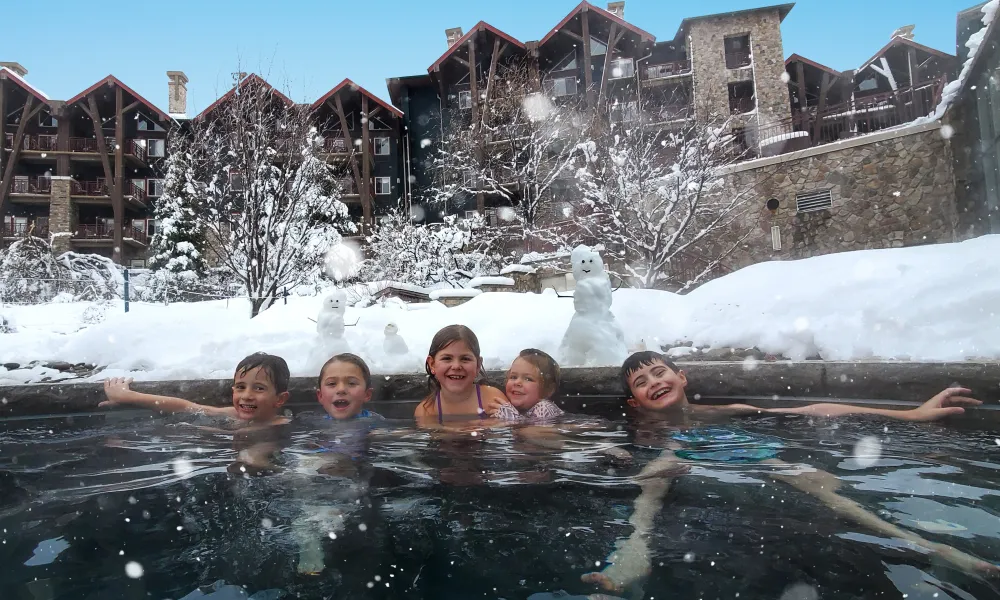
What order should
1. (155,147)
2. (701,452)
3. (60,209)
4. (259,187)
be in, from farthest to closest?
(155,147)
(60,209)
(259,187)
(701,452)

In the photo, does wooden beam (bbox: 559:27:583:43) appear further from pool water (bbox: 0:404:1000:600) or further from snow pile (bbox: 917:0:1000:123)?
pool water (bbox: 0:404:1000:600)

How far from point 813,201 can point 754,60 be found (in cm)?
947

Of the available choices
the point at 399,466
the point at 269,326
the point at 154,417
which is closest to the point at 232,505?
the point at 399,466

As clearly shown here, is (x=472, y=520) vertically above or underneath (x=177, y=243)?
underneath

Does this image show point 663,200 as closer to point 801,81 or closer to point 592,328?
point 592,328

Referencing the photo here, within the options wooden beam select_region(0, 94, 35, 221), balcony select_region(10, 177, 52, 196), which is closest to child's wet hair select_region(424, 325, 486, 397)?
wooden beam select_region(0, 94, 35, 221)

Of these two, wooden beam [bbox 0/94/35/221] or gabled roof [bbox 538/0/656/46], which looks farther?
wooden beam [bbox 0/94/35/221]

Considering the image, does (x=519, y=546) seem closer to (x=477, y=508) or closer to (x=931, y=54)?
(x=477, y=508)

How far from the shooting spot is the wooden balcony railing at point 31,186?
81.7 feet

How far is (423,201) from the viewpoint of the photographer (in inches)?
1027

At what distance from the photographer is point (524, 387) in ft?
11.7

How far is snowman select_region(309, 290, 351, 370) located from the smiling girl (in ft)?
7.02

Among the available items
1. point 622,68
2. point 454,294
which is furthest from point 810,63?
point 454,294

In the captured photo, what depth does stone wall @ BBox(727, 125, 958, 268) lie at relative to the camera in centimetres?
1300
